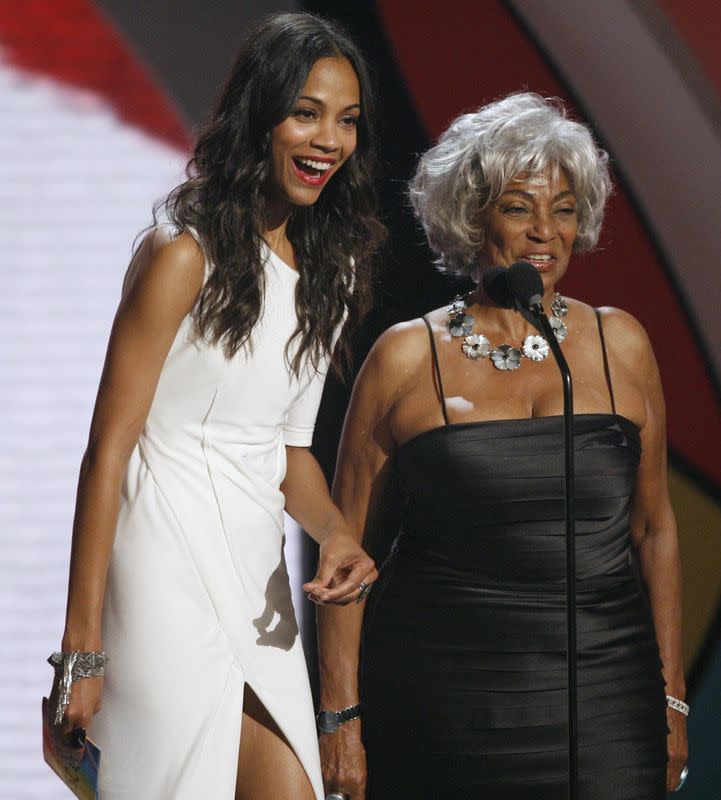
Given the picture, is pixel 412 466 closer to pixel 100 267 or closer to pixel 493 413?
pixel 493 413

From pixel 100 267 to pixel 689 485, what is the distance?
1540 mm

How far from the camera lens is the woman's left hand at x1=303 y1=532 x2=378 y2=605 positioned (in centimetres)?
175

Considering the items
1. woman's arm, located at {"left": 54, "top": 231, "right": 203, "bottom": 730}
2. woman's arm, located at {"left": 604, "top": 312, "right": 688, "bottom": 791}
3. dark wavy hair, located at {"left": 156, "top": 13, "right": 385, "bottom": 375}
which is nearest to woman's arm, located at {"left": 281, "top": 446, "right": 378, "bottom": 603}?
dark wavy hair, located at {"left": 156, "top": 13, "right": 385, "bottom": 375}

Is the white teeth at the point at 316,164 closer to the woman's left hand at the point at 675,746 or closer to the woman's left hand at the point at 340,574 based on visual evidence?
the woman's left hand at the point at 340,574

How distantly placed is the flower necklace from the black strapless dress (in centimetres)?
14

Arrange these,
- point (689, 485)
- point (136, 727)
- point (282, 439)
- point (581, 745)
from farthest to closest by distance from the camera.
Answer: point (689, 485) → point (581, 745) → point (282, 439) → point (136, 727)

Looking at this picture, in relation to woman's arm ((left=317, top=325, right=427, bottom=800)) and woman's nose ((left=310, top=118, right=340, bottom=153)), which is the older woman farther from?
woman's nose ((left=310, top=118, right=340, bottom=153))

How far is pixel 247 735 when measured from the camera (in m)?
1.88

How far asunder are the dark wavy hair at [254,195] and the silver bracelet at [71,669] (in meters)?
0.48

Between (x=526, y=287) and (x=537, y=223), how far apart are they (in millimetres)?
497

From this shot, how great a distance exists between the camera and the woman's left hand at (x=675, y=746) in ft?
7.80

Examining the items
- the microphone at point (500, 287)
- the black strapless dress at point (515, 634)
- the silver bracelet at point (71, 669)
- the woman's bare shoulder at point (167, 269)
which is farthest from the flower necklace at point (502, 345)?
the silver bracelet at point (71, 669)

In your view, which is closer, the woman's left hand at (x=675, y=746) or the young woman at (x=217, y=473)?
the young woman at (x=217, y=473)

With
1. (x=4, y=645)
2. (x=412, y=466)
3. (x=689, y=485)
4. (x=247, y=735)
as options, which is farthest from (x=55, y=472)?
(x=689, y=485)
